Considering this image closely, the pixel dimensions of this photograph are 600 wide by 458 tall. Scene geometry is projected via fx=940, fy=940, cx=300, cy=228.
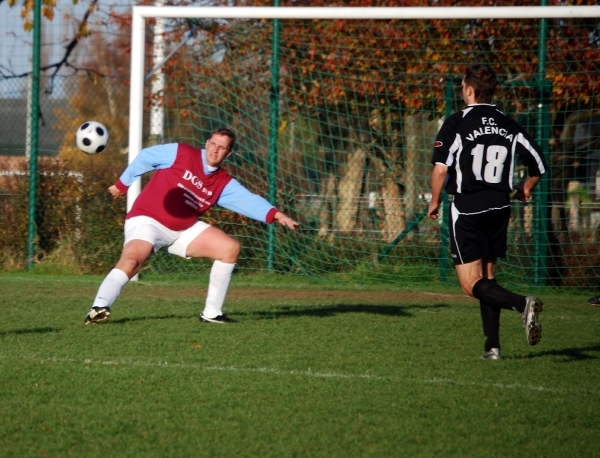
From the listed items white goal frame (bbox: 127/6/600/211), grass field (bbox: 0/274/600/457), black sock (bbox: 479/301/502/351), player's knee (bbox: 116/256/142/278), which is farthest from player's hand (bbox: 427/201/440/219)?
white goal frame (bbox: 127/6/600/211)

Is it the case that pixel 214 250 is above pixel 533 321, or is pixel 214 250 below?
above

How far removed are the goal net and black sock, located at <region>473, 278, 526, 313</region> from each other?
17.4 ft

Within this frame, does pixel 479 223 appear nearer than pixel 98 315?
Yes

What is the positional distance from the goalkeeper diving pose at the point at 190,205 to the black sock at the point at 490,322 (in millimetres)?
1939

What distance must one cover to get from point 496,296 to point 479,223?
19.6 inches

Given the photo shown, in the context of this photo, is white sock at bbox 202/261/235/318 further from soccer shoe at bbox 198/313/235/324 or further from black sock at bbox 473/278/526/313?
black sock at bbox 473/278/526/313

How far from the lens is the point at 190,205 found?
25.7ft

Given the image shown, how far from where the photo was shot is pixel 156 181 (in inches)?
309

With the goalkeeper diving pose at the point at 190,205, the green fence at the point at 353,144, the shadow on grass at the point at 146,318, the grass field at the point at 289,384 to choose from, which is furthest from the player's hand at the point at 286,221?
the green fence at the point at 353,144

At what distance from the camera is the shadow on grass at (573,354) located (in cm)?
676

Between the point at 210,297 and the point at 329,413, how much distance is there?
3.13m

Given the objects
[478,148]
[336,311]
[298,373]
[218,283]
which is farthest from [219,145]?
[298,373]

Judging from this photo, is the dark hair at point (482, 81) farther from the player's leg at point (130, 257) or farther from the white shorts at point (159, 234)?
the player's leg at point (130, 257)

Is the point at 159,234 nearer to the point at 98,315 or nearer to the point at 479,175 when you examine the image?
the point at 98,315
